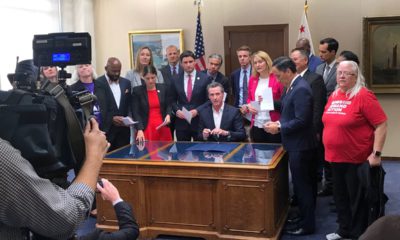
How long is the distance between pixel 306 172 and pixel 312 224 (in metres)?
0.48

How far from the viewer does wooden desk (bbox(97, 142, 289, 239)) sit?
3.56 m

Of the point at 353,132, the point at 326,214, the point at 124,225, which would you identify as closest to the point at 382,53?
the point at 326,214

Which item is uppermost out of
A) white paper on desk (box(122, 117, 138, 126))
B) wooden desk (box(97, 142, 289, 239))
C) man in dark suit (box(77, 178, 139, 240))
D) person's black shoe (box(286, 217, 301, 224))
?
white paper on desk (box(122, 117, 138, 126))

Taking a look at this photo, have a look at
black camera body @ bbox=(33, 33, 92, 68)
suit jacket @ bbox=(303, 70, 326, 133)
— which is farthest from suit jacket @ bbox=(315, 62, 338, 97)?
black camera body @ bbox=(33, 33, 92, 68)

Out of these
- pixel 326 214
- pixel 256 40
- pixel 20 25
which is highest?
pixel 20 25

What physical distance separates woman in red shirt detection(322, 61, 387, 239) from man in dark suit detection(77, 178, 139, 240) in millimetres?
1982

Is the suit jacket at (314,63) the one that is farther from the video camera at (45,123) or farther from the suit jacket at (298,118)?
the video camera at (45,123)

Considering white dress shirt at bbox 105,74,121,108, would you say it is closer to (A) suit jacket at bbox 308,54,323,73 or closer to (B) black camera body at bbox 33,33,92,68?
(A) suit jacket at bbox 308,54,323,73

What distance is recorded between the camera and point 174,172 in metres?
3.72

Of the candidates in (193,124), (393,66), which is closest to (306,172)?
(193,124)

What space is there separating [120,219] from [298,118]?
2.05 metres

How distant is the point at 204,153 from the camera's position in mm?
3984

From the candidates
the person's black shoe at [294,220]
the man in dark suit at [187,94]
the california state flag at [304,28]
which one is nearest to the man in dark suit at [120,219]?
the person's black shoe at [294,220]

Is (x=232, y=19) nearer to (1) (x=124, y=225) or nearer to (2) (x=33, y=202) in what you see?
(1) (x=124, y=225)
